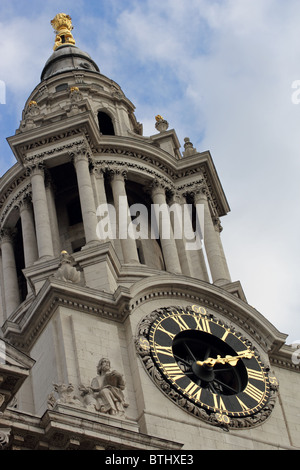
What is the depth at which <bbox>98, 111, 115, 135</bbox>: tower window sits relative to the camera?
50.5 metres

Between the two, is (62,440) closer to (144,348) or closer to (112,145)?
(144,348)

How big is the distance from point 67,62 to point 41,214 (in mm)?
12852

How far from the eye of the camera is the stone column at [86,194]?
4097 cm

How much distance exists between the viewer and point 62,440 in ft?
91.5

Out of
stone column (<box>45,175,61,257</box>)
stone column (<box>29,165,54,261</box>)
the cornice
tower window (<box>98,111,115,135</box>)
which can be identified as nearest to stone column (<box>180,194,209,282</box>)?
stone column (<box>45,175,61,257</box>)

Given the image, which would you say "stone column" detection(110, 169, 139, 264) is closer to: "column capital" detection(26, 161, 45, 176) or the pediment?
"column capital" detection(26, 161, 45, 176)

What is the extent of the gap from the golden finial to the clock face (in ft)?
71.7

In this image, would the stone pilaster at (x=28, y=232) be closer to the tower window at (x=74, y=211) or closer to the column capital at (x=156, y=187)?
the tower window at (x=74, y=211)

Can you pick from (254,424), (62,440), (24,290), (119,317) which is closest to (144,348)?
(119,317)

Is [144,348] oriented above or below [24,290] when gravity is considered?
below

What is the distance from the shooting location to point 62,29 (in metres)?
56.9

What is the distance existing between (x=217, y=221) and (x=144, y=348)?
13553mm

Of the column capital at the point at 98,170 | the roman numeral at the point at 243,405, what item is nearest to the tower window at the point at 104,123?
the column capital at the point at 98,170
